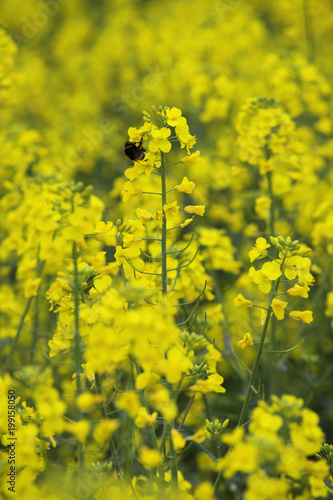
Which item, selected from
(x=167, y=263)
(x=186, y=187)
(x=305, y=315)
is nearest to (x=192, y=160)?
(x=186, y=187)

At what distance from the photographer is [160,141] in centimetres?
232

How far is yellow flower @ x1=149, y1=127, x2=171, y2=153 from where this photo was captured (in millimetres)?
2291

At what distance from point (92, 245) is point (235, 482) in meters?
2.05

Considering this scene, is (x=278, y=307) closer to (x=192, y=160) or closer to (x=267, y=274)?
(x=267, y=274)

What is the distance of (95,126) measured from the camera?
7895 millimetres

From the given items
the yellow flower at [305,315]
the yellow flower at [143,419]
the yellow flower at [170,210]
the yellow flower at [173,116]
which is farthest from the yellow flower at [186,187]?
the yellow flower at [143,419]

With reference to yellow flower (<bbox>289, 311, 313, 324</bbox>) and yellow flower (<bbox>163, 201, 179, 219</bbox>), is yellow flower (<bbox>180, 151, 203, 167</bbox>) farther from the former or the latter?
yellow flower (<bbox>289, 311, 313, 324</bbox>)

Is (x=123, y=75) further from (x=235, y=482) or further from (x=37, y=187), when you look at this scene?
(x=235, y=482)

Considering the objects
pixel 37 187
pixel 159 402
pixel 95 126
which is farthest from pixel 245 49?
pixel 159 402

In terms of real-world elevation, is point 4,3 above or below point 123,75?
above

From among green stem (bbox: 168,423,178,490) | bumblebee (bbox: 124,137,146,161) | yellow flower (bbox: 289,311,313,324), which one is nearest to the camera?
green stem (bbox: 168,423,178,490)

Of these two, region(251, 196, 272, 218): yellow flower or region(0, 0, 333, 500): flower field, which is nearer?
region(0, 0, 333, 500): flower field

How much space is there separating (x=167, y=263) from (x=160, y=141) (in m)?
0.99

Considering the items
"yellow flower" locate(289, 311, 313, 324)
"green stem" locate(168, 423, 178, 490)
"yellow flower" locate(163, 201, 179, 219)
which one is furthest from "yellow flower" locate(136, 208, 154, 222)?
"green stem" locate(168, 423, 178, 490)
